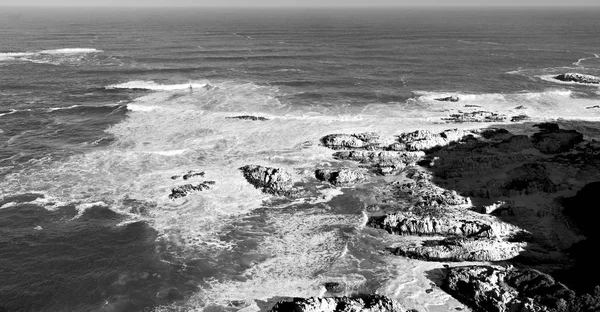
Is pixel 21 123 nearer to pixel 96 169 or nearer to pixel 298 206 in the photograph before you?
pixel 96 169

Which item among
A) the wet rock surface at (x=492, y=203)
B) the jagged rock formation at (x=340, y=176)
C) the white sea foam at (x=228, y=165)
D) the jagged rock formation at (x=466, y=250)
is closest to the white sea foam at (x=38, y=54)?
the white sea foam at (x=228, y=165)

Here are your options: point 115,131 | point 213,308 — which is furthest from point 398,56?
point 213,308

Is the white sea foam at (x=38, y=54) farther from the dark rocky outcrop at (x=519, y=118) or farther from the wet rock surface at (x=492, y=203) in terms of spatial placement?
the dark rocky outcrop at (x=519, y=118)

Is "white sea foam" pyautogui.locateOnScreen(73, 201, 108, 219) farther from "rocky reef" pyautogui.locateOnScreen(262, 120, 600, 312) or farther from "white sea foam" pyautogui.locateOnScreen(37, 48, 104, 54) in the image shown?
"white sea foam" pyautogui.locateOnScreen(37, 48, 104, 54)

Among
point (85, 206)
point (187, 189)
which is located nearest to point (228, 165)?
point (187, 189)

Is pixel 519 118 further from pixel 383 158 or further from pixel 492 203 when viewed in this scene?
pixel 492 203

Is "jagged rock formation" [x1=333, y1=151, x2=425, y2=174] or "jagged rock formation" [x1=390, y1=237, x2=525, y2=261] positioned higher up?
"jagged rock formation" [x1=333, y1=151, x2=425, y2=174]

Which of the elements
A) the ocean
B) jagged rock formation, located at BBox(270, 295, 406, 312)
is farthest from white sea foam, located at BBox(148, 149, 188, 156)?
jagged rock formation, located at BBox(270, 295, 406, 312)
